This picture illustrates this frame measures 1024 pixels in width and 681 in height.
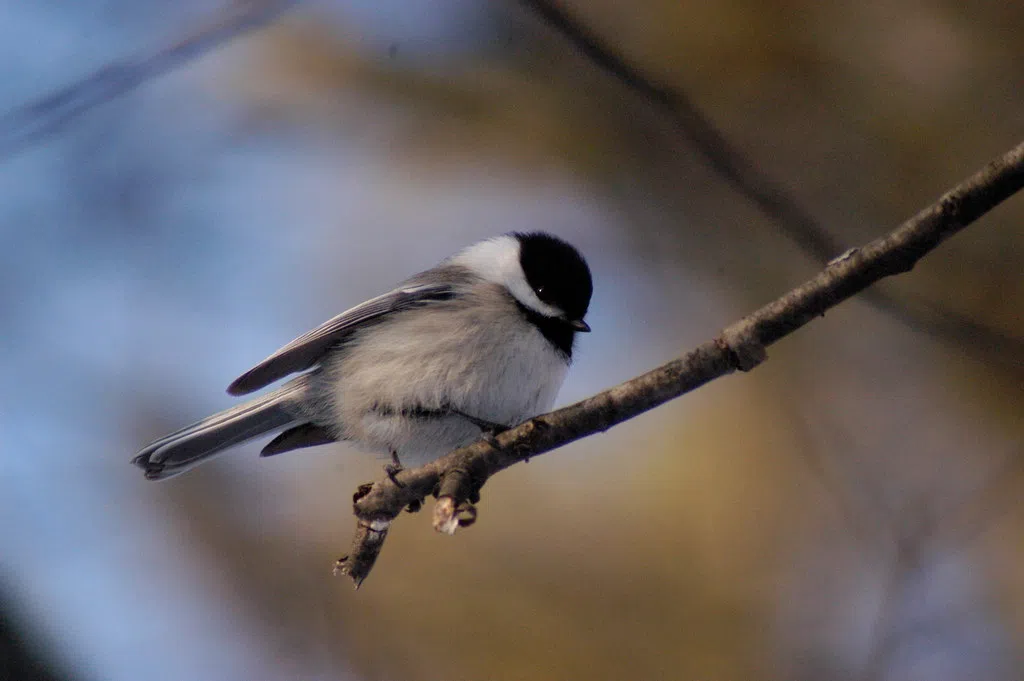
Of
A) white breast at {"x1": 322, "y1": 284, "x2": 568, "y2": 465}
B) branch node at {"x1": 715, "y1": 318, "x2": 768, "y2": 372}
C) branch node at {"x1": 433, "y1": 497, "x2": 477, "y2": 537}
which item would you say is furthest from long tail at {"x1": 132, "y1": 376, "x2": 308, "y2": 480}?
branch node at {"x1": 715, "y1": 318, "x2": 768, "y2": 372}

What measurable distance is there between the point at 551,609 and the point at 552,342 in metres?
0.96

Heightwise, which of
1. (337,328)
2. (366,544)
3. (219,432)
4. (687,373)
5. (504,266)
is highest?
(504,266)

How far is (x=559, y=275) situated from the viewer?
2.40m

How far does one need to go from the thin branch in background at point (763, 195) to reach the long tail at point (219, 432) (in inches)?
49.2

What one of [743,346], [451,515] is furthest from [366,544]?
[743,346]

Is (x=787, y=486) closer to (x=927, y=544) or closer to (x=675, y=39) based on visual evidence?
(x=927, y=544)

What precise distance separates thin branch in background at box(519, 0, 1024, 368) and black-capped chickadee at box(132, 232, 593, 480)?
605 mm

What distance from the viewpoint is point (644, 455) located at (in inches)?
111

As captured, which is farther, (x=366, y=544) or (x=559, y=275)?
(x=559, y=275)

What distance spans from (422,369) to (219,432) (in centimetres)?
67

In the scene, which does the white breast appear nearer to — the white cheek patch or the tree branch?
the white cheek patch

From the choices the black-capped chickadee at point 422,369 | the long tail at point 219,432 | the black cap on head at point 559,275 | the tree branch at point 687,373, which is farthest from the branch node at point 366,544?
the black cap on head at point 559,275

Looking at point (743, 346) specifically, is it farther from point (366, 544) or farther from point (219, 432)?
point (219, 432)

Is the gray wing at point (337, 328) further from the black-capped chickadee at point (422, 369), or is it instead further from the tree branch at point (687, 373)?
the tree branch at point (687, 373)
